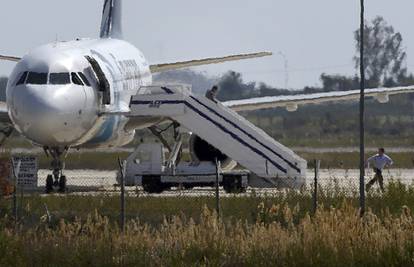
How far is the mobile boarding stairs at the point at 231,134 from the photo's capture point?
37688 millimetres

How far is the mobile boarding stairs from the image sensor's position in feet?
124

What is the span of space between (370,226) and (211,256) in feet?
8.67

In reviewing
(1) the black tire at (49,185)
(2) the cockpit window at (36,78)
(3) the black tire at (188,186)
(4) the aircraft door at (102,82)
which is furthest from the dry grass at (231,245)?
(3) the black tire at (188,186)

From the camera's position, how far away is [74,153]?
186 feet

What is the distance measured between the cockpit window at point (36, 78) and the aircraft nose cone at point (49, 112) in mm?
251

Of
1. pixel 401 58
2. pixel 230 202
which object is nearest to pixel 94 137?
pixel 230 202

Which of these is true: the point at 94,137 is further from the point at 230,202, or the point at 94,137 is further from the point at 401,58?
the point at 401,58

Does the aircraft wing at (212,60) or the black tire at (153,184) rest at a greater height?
the aircraft wing at (212,60)

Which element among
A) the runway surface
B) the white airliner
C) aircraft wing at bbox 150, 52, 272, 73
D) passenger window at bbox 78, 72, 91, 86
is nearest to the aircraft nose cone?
the white airliner

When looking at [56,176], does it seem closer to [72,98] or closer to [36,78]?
[72,98]

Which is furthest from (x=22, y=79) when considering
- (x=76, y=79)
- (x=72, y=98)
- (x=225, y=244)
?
(x=225, y=244)

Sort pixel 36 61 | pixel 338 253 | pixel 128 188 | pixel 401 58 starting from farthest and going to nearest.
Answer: pixel 401 58 < pixel 128 188 < pixel 36 61 < pixel 338 253

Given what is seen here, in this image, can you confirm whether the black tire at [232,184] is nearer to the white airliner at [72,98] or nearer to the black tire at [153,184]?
the black tire at [153,184]

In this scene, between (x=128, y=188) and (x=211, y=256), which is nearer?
(x=211, y=256)
